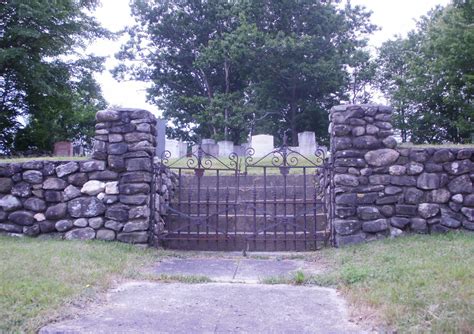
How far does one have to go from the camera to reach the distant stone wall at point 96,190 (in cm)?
687

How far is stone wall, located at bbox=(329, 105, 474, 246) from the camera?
675cm

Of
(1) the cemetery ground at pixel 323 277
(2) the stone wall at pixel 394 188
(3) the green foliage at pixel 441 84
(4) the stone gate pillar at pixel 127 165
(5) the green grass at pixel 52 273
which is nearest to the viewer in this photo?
(1) the cemetery ground at pixel 323 277

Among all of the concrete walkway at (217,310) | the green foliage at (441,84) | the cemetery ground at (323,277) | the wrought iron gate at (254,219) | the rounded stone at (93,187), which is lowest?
the concrete walkway at (217,310)

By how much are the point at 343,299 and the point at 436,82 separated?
21.7m

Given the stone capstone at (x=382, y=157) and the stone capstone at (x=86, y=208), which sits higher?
the stone capstone at (x=382, y=157)

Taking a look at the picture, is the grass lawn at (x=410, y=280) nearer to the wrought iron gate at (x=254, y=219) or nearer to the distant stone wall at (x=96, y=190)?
the wrought iron gate at (x=254, y=219)

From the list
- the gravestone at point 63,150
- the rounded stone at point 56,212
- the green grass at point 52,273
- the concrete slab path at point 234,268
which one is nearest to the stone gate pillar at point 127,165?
the green grass at point 52,273

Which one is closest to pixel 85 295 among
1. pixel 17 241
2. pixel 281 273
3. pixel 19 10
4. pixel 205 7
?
pixel 281 273

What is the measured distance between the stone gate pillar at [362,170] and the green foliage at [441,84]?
13158 mm

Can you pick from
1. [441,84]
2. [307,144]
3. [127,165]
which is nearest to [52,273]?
[127,165]

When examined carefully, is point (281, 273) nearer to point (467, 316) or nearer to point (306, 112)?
point (467, 316)

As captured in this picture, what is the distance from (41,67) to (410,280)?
56.8 ft

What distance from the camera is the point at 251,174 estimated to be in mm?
9305

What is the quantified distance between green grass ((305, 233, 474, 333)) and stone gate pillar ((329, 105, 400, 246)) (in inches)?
13.1
